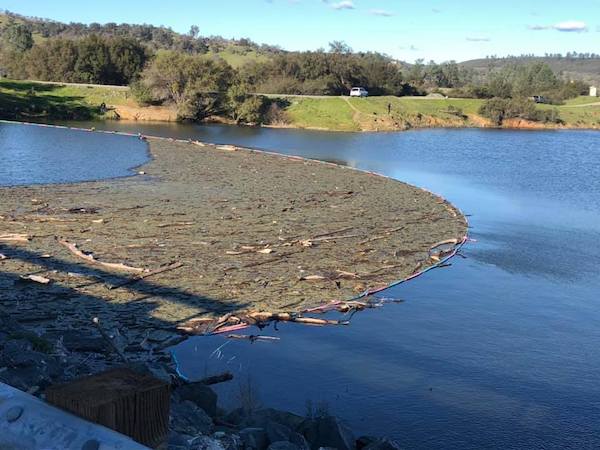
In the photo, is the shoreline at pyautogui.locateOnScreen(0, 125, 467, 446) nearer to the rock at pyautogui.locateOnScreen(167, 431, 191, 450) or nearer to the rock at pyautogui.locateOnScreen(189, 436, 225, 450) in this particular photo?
the rock at pyautogui.locateOnScreen(189, 436, 225, 450)

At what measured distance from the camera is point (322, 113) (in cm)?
6862

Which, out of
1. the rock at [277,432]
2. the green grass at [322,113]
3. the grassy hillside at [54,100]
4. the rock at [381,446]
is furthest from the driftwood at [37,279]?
the green grass at [322,113]

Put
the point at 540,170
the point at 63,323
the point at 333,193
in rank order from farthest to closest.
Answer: the point at 540,170
the point at 333,193
the point at 63,323

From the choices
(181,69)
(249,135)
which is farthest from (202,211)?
(181,69)

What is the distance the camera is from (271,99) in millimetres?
69312

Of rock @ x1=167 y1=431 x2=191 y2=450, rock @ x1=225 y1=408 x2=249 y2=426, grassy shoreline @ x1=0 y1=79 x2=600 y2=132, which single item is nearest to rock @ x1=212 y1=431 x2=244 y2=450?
rock @ x1=225 y1=408 x2=249 y2=426

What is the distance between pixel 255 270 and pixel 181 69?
51.9 m

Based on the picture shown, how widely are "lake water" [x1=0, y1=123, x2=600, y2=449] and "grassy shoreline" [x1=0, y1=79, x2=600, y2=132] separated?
44.8 m

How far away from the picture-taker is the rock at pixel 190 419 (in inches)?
238

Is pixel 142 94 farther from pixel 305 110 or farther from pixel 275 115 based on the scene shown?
pixel 305 110

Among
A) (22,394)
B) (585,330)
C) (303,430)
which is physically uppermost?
(22,394)

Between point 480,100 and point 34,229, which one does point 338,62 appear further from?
point 34,229

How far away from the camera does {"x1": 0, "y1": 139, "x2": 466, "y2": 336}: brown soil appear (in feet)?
42.9

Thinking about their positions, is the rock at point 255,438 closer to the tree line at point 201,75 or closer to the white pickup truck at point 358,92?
the tree line at point 201,75
